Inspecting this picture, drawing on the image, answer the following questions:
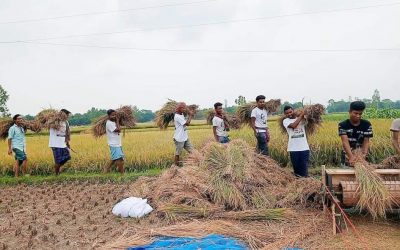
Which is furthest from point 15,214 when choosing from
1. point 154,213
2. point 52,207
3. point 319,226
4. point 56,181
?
point 319,226

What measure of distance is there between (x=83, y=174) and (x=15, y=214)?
3236 millimetres

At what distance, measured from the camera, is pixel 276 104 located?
27.0 feet

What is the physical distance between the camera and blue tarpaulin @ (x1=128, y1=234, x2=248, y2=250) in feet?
12.9

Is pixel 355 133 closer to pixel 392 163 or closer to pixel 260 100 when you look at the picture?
pixel 392 163

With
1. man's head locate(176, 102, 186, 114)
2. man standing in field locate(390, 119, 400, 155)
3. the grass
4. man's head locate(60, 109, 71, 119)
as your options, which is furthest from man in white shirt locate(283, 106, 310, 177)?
man's head locate(60, 109, 71, 119)

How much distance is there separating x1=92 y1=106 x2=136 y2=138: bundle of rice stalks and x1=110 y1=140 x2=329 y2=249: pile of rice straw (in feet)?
8.65

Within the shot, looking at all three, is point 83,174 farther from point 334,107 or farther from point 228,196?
point 334,107

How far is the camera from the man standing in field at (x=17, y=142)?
29.0 ft

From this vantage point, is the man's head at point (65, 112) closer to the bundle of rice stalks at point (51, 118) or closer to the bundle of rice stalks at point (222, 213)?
the bundle of rice stalks at point (51, 118)

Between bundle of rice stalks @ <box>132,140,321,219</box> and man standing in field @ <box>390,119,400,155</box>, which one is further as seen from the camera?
man standing in field @ <box>390,119,400,155</box>

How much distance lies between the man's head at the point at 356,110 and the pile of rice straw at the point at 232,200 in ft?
Answer: 3.23

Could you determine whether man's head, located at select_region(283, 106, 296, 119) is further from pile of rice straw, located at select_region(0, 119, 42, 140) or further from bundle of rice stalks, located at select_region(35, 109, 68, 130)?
pile of rice straw, located at select_region(0, 119, 42, 140)

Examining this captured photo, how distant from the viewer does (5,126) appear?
9562mm

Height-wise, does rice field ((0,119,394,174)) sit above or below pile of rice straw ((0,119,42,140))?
→ below
